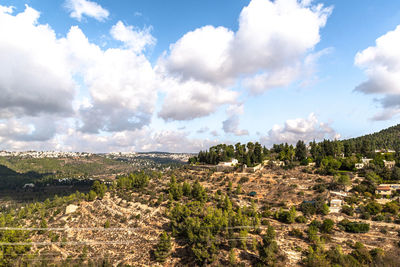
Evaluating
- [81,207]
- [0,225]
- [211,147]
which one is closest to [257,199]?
[211,147]

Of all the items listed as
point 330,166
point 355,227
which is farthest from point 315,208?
point 330,166

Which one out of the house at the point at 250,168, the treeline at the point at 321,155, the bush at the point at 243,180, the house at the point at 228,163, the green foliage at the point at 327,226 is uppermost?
the treeline at the point at 321,155

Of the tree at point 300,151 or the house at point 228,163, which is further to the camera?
the house at point 228,163

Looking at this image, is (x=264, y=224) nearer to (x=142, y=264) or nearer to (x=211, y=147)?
(x=142, y=264)

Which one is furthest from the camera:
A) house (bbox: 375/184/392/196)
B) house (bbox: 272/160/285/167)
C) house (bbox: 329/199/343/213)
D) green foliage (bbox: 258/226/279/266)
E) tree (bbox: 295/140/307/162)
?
tree (bbox: 295/140/307/162)

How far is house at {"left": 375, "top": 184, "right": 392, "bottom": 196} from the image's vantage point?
60.8m

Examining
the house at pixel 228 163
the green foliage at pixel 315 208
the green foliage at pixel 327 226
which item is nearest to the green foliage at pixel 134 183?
Result: the house at pixel 228 163

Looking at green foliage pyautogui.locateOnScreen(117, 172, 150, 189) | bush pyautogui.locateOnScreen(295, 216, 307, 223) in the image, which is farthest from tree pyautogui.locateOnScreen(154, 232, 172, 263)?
green foliage pyautogui.locateOnScreen(117, 172, 150, 189)

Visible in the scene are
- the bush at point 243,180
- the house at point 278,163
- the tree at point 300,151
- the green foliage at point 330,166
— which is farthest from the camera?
the tree at point 300,151

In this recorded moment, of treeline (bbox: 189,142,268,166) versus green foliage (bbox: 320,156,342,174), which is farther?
treeline (bbox: 189,142,268,166)

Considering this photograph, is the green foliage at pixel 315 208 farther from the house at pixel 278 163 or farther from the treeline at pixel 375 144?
the treeline at pixel 375 144

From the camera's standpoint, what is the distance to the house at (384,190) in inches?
2393

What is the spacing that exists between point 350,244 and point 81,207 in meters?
77.8

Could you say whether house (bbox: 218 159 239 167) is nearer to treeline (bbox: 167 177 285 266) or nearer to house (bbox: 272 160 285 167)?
house (bbox: 272 160 285 167)
